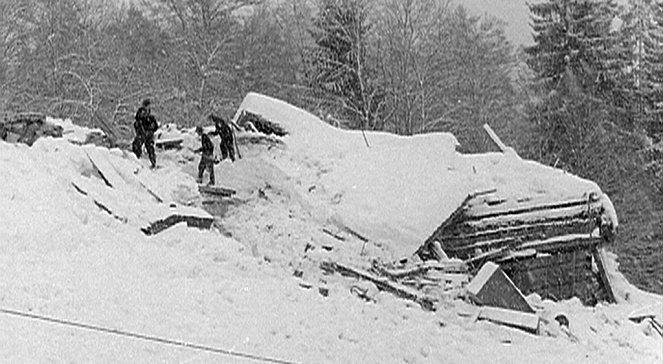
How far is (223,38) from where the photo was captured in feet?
113

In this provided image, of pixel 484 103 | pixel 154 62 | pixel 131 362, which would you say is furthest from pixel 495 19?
pixel 131 362

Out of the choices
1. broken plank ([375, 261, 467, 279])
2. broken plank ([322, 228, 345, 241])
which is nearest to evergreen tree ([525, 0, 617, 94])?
broken plank ([375, 261, 467, 279])

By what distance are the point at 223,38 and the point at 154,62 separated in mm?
4346

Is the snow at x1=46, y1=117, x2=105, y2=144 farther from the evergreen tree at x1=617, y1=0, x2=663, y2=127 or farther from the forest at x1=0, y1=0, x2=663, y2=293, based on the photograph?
the evergreen tree at x1=617, y1=0, x2=663, y2=127

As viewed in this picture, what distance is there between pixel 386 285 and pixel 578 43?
2207 centimetres

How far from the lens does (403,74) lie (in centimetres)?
3478

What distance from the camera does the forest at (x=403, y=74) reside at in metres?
31.4

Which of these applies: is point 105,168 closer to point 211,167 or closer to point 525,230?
point 211,167

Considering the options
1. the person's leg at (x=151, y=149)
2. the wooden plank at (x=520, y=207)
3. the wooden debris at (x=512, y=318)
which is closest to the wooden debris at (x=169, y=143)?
the person's leg at (x=151, y=149)

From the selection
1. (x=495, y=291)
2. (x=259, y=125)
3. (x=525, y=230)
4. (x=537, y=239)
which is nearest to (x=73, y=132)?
(x=259, y=125)

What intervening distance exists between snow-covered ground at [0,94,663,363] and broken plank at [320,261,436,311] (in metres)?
0.28

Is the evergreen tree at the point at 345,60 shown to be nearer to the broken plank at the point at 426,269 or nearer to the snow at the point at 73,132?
the snow at the point at 73,132

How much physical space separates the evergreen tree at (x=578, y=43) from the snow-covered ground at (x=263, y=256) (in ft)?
53.5

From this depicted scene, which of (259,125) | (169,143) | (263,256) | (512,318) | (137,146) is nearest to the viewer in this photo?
(512,318)
